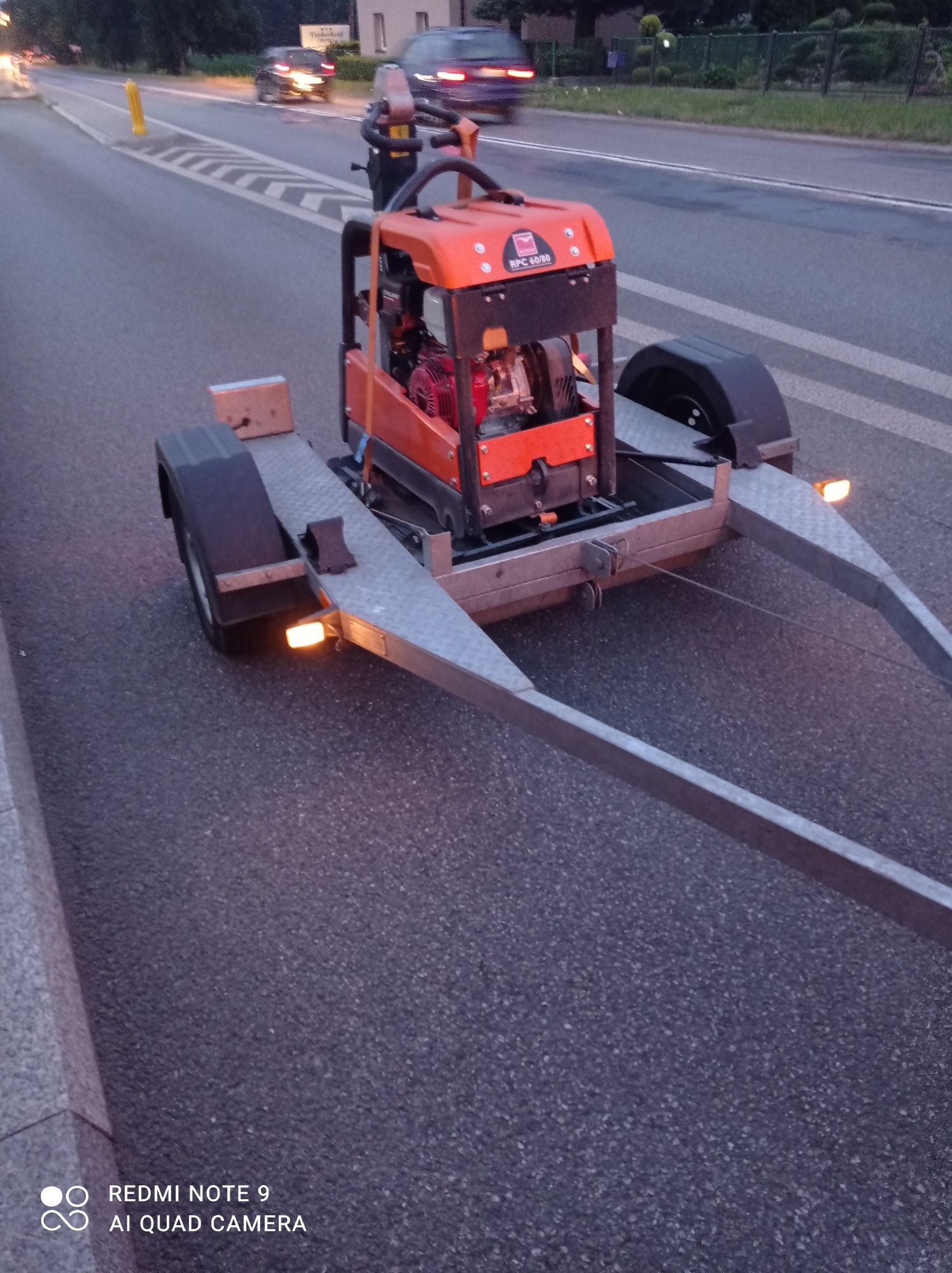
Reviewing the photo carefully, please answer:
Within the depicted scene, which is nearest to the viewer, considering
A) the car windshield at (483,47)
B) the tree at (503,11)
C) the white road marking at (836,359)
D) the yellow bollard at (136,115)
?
the white road marking at (836,359)

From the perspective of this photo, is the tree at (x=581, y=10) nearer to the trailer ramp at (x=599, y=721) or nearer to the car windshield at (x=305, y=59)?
the car windshield at (x=305, y=59)

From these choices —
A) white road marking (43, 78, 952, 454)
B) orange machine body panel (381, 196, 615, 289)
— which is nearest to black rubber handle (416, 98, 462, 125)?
orange machine body panel (381, 196, 615, 289)

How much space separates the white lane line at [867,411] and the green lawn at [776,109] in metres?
15.3

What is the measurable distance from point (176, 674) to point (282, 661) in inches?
17.7

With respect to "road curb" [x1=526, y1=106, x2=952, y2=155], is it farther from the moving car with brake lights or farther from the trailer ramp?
the trailer ramp

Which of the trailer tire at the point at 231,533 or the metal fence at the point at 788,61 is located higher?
the metal fence at the point at 788,61

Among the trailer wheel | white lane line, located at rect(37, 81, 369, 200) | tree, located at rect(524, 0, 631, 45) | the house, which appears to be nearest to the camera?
the trailer wheel

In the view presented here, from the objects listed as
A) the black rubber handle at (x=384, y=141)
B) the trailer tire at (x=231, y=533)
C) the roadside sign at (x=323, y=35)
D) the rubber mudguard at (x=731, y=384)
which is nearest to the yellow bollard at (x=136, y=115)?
the black rubber handle at (x=384, y=141)

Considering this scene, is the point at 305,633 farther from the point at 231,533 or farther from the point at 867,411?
the point at 867,411

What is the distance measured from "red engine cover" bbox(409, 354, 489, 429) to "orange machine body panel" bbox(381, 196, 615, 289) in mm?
453

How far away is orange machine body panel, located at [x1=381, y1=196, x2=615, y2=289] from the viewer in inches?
147

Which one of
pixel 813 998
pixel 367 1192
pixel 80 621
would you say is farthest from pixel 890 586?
pixel 80 621

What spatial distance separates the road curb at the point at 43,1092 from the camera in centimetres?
213

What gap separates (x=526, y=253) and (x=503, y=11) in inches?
1724
